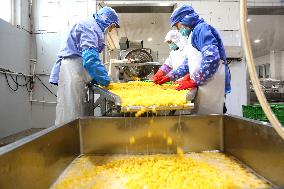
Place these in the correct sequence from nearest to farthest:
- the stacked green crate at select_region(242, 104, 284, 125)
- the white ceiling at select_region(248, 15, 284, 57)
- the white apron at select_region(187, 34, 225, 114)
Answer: the white apron at select_region(187, 34, 225, 114), the stacked green crate at select_region(242, 104, 284, 125), the white ceiling at select_region(248, 15, 284, 57)

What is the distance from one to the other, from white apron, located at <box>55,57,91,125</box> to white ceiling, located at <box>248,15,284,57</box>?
762 centimetres

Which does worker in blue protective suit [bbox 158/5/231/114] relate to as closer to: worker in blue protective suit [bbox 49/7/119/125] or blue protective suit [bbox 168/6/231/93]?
blue protective suit [bbox 168/6/231/93]

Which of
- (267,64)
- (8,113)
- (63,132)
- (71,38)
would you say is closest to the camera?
(63,132)

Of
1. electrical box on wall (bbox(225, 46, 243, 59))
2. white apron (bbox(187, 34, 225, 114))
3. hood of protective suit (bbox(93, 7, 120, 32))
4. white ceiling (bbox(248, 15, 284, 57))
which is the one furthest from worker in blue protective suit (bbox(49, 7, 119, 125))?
white ceiling (bbox(248, 15, 284, 57))

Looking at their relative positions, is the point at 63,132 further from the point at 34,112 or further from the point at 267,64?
the point at 267,64

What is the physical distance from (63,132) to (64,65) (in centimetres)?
157

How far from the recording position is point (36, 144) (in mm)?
1158

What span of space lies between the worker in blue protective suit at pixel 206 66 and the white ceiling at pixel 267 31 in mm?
7215

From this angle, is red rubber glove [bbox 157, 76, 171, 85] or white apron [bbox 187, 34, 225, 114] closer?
white apron [bbox 187, 34, 225, 114]

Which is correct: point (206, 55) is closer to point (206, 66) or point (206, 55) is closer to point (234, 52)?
point (206, 66)

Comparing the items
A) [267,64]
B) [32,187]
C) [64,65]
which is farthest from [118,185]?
[267,64]

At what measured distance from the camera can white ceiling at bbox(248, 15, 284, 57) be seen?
30.5 feet

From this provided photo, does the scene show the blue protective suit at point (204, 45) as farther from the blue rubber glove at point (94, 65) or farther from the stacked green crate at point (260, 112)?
the stacked green crate at point (260, 112)

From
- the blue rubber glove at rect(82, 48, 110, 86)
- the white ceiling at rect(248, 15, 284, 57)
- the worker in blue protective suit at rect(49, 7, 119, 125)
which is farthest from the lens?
the white ceiling at rect(248, 15, 284, 57)
